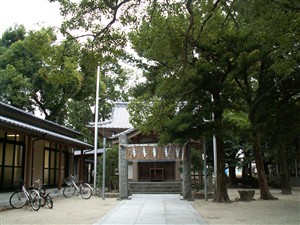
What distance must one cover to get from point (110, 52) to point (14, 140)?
837 centimetres

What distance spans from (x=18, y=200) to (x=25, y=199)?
31 cm

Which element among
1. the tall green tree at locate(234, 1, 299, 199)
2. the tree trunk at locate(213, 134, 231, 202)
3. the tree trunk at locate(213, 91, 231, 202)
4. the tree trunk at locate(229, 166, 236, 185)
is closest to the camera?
the tall green tree at locate(234, 1, 299, 199)

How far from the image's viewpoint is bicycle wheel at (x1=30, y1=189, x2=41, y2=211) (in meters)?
12.7

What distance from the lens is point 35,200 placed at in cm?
1280

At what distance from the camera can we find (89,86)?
94.8 ft

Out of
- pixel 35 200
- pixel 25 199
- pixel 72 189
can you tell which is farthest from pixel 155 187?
pixel 35 200

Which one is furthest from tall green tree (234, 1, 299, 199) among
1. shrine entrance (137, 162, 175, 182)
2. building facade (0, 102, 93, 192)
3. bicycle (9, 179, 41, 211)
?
shrine entrance (137, 162, 175, 182)

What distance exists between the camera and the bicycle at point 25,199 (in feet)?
41.9

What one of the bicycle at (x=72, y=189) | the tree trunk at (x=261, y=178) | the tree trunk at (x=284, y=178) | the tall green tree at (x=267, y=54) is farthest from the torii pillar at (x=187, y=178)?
the tree trunk at (x=284, y=178)

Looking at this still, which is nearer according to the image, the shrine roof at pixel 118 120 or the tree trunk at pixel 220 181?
the tree trunk at pixel 220 181

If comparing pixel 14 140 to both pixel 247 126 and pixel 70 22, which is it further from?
pixel 247 126

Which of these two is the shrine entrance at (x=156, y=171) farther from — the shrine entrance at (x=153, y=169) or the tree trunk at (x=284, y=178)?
the tree trunk at (x=284, y=178)

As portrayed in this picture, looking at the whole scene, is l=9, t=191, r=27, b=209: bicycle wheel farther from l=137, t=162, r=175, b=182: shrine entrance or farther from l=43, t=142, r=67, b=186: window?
l=137, t=162, r=175, b=182: shrine entrance

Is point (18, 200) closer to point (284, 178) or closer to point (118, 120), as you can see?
point (284, 178)
